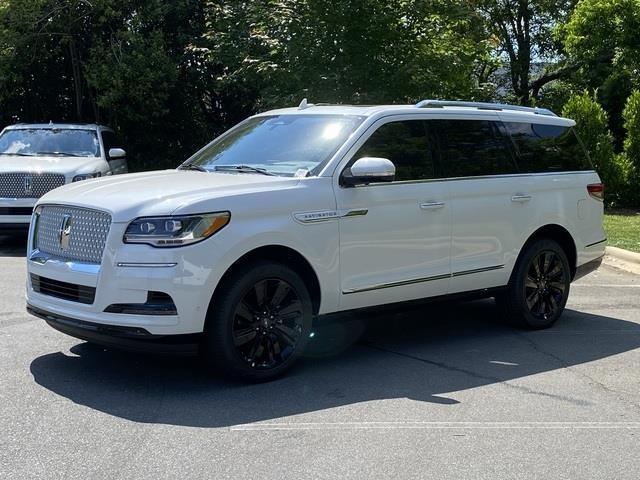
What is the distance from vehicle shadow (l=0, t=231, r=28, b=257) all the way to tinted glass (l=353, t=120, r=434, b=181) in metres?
7.00

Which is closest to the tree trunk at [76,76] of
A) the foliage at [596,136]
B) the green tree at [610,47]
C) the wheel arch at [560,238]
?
the foliage at [596,136]

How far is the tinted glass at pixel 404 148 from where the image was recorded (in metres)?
6.43

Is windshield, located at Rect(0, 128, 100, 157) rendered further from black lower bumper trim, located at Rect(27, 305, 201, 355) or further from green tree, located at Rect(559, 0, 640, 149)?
green tree, located at Rect(559, 0, 640, 149)

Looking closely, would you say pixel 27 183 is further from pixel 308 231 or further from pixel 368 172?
pixel 368 172

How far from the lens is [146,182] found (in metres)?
5.95

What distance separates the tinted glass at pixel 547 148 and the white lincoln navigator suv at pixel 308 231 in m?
0.02

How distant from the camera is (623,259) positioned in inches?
459

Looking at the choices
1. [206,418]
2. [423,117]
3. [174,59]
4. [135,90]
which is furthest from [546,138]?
[174,59]

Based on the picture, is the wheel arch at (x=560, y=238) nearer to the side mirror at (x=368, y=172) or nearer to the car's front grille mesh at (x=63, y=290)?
the side mirror at (x=368, y=172)

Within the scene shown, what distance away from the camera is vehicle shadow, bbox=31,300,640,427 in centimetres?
525

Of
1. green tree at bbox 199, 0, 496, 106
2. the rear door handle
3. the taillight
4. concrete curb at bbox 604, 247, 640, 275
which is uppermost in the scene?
green tree at bbox 199, 0, 496, 106

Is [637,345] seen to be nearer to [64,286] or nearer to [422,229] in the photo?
[422,229]

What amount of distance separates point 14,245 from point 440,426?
9654mm

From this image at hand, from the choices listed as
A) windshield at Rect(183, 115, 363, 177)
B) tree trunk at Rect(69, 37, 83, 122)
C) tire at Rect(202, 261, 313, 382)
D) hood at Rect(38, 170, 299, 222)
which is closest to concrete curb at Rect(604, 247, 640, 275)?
windshield at Rect(183, 115, 363, 177)
